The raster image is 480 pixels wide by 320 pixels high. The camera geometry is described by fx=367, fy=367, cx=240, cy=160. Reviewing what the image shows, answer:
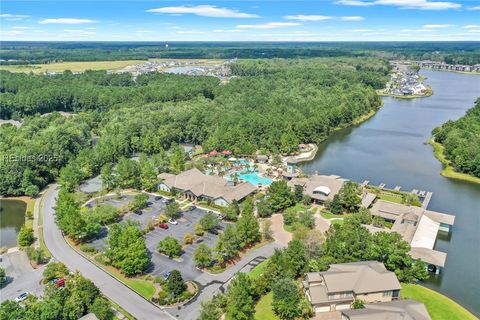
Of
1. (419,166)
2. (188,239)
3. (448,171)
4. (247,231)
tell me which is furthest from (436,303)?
(419,166)

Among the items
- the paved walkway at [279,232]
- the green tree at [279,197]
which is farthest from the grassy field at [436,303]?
the green tree at [279,197]

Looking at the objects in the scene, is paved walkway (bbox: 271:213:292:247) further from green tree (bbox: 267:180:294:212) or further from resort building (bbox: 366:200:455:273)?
resort building (bbox: 366:200:455:273)

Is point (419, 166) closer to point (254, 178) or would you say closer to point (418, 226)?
point (418, 226)

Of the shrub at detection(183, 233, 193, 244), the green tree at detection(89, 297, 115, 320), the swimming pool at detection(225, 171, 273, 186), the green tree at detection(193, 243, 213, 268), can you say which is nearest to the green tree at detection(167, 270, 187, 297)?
the green tree at detection(193, 243, 213, 268)

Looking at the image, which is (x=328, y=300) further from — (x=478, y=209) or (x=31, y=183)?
(x=31, y=183)

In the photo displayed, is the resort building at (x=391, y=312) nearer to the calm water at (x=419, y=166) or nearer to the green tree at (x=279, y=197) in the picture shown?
the calm water at (x=419, y=166)
